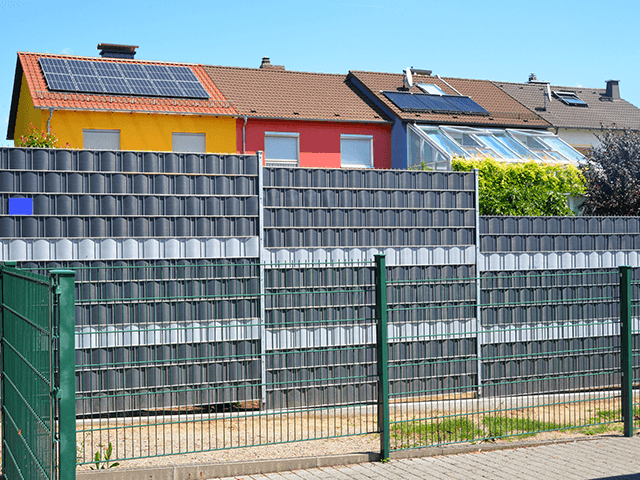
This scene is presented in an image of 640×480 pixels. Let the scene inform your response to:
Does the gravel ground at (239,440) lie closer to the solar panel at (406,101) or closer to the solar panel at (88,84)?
the solar panel at (88,84)

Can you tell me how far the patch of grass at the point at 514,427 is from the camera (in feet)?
24.9

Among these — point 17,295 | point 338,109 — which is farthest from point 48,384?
point 338,109

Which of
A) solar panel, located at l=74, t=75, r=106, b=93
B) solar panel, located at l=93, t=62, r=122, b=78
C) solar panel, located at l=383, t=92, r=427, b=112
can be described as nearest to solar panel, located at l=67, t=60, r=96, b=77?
solar panel, located at l=93, t=62, r=122, b=78

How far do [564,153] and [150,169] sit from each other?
1641 cm

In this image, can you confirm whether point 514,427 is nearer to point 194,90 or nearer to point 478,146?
point 478,146

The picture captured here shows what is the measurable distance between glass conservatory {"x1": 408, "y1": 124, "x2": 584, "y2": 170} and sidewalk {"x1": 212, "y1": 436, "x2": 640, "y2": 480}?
13667 millimetres

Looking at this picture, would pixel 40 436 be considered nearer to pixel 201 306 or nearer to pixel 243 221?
pixel 201 306

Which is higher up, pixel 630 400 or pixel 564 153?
pixel 564 153

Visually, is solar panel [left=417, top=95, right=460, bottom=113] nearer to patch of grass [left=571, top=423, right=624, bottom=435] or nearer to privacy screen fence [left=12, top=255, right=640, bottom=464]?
privacy screen fence [left=12, top=255, right=640, bottom=464]

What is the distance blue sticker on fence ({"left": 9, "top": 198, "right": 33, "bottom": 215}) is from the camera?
8797mm

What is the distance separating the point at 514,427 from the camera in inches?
318

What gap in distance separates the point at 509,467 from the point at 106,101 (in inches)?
631

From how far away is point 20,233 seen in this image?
880cm

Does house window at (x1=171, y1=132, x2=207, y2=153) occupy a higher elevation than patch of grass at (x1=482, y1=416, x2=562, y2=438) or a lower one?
higher
